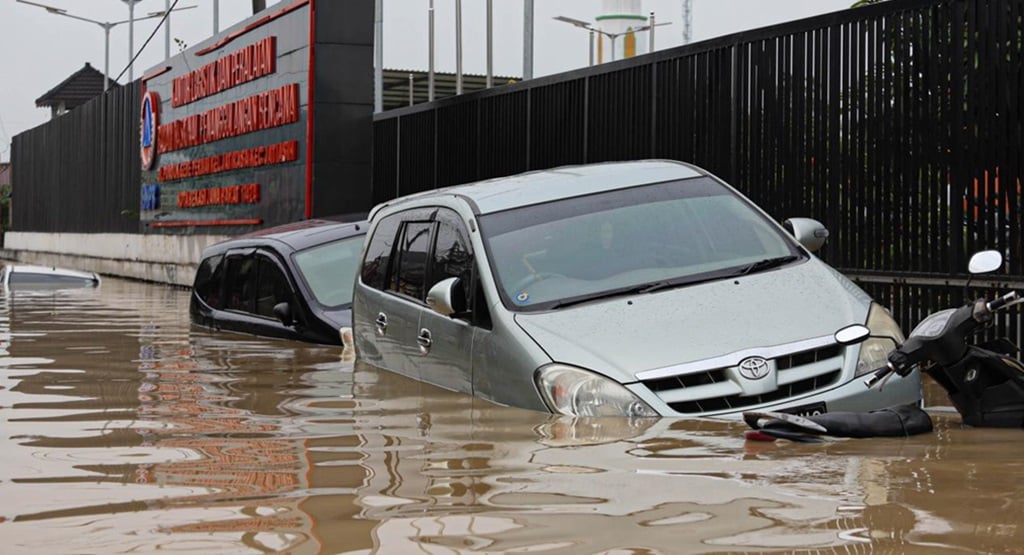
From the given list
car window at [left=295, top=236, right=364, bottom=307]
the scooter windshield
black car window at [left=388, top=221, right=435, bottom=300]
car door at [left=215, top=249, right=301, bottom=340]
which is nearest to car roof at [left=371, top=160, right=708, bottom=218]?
black car window at [left=388, top=221, right=435, bottom=300]

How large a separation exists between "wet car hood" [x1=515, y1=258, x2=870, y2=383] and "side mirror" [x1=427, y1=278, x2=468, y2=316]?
527 millimetres

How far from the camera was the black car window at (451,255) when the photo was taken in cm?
823

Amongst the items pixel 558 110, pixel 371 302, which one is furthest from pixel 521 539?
pixel 558 110

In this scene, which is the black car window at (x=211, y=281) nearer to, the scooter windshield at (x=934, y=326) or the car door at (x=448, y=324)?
the car door at (x=448, y=324)

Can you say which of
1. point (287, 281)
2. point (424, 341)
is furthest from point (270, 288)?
→ point (424, 341)

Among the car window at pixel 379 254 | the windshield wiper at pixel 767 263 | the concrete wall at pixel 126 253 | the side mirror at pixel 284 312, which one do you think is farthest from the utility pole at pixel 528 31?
the windshield wiper at pixel 767 263

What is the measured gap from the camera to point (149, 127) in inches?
1348

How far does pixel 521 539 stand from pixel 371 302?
5251 mm

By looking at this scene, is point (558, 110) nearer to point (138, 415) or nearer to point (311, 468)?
point (138, 415)

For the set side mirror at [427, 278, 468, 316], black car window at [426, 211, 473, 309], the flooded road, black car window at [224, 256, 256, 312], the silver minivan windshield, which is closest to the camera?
the flooded road

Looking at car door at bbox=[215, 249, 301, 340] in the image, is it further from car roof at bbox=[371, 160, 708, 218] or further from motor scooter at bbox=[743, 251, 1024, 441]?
motor scooter at bbox=[743, 251, 1024, 441]

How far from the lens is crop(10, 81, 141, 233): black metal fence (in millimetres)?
37250

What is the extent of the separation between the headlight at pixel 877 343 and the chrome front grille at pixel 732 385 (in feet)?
0.58

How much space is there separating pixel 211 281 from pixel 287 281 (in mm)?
2341
